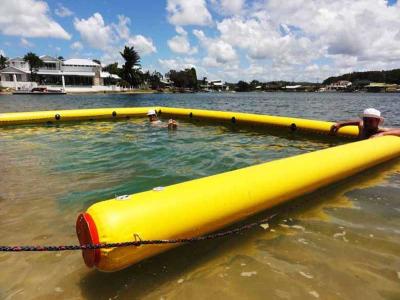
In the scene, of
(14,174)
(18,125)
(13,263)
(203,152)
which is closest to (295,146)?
(203,152)

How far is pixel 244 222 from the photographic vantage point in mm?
3859

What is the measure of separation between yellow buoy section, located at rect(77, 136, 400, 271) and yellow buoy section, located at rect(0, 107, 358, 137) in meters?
5.44

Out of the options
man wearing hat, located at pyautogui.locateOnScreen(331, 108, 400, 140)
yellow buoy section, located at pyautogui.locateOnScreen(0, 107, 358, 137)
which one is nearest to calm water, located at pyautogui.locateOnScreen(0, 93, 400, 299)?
man wearing hat, located at pyautogui.locateOnScreen(331, 108, 400, 140)

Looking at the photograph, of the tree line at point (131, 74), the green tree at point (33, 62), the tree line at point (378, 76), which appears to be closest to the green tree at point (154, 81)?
the tree line at point (131, 74)

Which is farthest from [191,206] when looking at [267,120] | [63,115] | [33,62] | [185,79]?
[185,79]

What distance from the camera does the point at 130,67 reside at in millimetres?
75438

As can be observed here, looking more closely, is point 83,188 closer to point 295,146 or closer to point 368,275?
point 368,275

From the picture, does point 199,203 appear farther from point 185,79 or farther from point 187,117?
point 185,79

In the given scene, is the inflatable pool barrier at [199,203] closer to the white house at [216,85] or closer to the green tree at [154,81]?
the green tree at [154,81]

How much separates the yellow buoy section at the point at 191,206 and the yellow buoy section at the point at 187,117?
5440 mm

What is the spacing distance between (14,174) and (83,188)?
1768mm

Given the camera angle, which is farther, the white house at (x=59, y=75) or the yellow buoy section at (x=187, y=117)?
the white house at (x=59, y=75)

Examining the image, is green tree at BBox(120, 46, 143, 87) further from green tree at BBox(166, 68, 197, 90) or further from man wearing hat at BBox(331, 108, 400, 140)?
man wearing hat at BBox(331, 108, 400, 140)

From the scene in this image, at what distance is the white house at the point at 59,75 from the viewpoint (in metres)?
61.6
